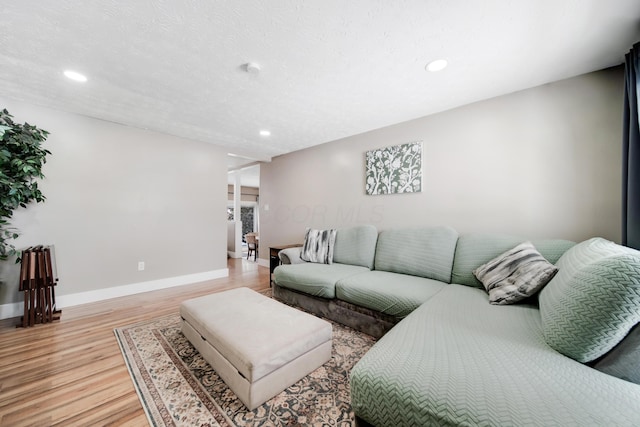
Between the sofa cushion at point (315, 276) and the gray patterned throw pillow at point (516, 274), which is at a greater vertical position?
the gray patterned throw pillow at point (516, 274)

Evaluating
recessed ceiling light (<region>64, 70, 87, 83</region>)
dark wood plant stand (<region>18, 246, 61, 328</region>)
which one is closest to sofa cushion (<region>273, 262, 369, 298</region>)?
dark wood plant stand (<region>18, 246, 61, 328</region>)

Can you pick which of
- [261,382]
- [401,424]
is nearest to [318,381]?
[261,382]

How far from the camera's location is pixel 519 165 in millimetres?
2221

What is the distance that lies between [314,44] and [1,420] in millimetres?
2876

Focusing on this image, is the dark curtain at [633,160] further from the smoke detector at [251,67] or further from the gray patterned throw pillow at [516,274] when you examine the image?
the smoke detector at [251,67]

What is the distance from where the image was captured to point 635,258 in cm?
90

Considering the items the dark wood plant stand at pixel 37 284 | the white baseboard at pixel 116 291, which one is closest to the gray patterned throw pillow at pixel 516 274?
the white baseboard at pixel 116 291

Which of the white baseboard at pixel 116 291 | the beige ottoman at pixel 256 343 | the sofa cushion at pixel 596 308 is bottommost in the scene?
the white baseboard at pixel 116 291

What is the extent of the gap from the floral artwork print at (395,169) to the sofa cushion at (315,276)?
1.13 meters

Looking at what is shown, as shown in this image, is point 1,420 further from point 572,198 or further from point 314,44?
point 572,198

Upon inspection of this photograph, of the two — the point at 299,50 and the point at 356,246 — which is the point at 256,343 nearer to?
the point at 356,246

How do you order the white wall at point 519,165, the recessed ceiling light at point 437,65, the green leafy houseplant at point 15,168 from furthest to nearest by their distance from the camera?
the green leafy houseplant at point 15,168 < the white wall at point 519,165 < the recessed ceiling light at point 437,65

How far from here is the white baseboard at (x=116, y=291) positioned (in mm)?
2492

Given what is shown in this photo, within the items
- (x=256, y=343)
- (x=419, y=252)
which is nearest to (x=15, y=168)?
(x=256, y=343)
